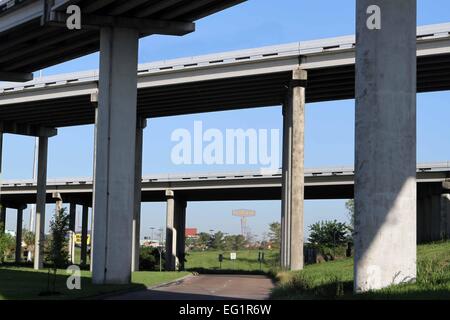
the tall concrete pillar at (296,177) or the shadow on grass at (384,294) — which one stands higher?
the tall concrete pillar at (296,177)

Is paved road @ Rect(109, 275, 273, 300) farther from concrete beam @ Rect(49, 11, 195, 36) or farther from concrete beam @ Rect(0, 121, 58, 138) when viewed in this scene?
concrete beam @ Rect(0, 121, 58, 138)

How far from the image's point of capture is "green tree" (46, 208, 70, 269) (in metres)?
30.3

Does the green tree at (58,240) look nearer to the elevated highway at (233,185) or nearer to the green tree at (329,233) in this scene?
the elevated highway at (233,185)

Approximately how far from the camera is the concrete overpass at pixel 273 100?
19984mm

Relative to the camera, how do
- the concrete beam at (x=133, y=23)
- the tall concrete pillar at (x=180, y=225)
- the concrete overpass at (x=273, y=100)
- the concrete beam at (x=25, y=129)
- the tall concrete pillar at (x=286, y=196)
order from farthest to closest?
1. the tall concrete pillar at (x=180, y=225)
2. the concrete beam at (x=25, y=129)
3. the tall concrete pillar at (x=286, y=196)
4. the concrete beam at (x=133, y=23)
5. the concrete overpass at (x=273, y=100)

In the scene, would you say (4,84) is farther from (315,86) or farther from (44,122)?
(315,86)

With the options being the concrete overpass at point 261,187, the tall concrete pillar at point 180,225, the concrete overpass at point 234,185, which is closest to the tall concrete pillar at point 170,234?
the concrete overpass at point 261,187

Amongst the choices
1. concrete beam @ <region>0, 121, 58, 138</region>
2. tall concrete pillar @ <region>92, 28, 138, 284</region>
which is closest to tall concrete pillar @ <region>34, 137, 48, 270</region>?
concrete beam @ <region>0, 121, 58, 138</region>

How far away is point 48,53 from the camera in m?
46.5

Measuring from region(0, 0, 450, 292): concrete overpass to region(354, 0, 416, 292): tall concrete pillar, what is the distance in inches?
1.1

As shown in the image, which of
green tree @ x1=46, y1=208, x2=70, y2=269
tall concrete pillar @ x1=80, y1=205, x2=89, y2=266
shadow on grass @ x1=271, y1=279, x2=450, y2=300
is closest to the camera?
shadow on grass @ x1=271, y1=279, x2=450, y2=300

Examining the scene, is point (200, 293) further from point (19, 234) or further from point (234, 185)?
point (19, 234)

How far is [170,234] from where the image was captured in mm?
82125

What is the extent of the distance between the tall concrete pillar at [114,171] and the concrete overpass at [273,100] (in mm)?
51
